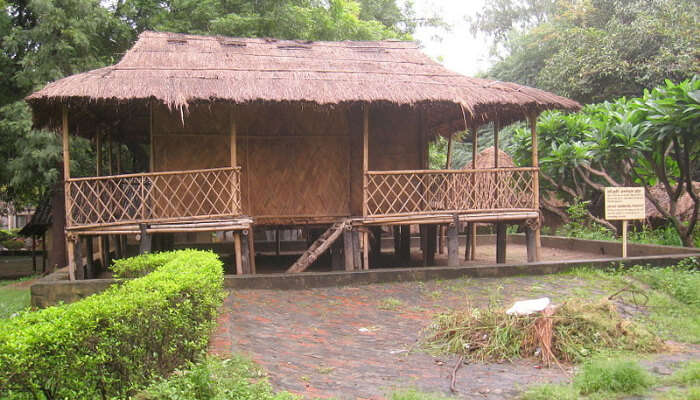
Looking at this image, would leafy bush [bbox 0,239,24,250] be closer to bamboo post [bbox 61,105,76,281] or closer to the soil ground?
bamboo post [bbox 61,105,76,281]

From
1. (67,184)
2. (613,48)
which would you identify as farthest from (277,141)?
(613,48)

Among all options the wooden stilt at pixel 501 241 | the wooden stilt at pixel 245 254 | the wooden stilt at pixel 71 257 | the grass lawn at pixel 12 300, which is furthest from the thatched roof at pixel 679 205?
the grass lawn at pixel 12 300

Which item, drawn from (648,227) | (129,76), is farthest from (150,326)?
(648,227)

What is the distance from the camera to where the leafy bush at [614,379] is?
14.5 feet

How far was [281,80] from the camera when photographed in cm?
1012

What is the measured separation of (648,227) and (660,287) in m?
8.92

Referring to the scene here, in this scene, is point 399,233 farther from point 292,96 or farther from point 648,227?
point 648,227

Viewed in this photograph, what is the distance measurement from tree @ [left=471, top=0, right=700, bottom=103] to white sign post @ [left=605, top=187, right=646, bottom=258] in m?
9.75

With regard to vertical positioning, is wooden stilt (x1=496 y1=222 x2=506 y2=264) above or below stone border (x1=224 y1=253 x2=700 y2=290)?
above

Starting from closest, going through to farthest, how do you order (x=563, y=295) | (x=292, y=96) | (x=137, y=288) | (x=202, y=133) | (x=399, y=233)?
(x=137, y=288) → (x=563, y=295) → (x=292, y=96) → (x=202, y=133) → (x=399, y=233)

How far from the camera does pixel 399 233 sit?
13.7 metres

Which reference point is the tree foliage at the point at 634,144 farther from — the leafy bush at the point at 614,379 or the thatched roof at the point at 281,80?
the leafy bush at the point at 614,379

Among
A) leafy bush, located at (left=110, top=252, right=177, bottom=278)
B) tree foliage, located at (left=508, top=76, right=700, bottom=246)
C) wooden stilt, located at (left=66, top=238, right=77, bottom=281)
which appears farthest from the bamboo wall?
tree foliage, located at (left=508, top=76, right=700, bottom=246)

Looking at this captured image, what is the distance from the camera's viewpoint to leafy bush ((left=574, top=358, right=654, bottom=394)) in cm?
442
